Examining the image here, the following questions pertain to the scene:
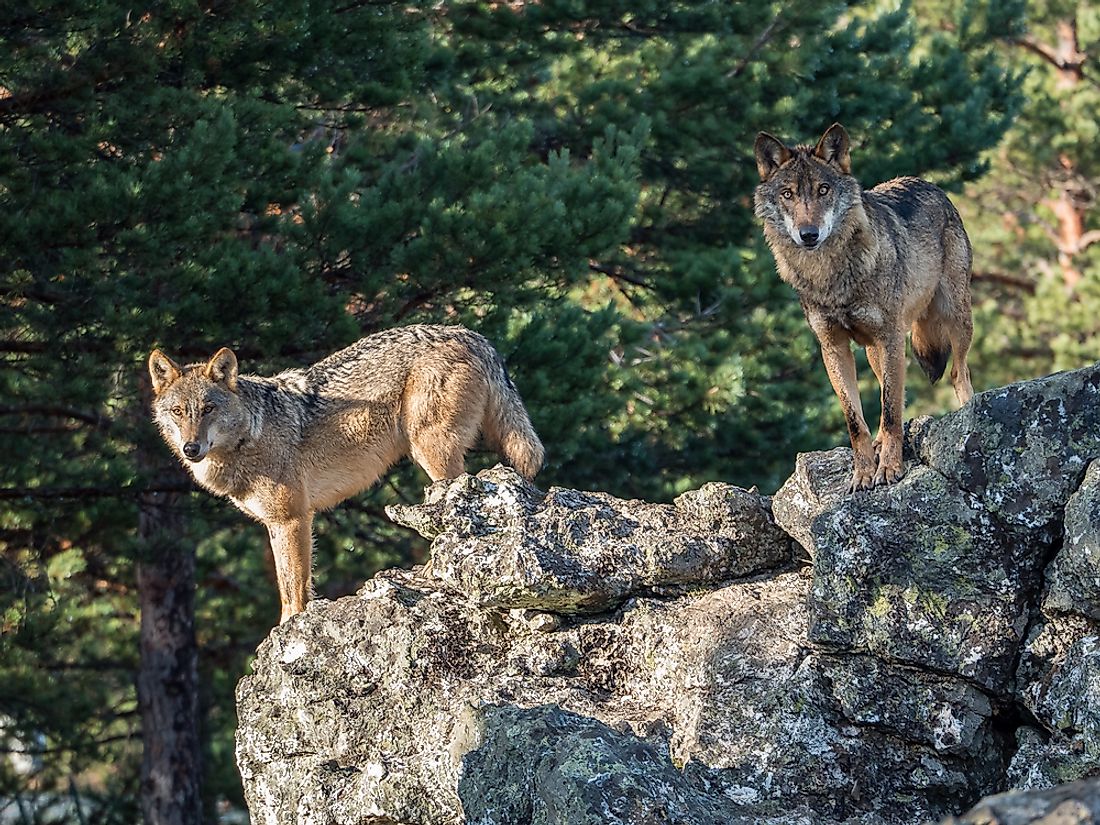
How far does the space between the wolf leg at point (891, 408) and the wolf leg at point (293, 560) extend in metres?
3.97

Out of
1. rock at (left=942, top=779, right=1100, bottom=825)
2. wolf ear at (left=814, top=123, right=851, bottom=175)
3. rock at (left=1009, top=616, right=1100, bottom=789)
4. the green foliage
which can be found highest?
wolf ear at (left=814, top=123, right=851, bottom=175)

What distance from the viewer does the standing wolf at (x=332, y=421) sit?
9.24 meters

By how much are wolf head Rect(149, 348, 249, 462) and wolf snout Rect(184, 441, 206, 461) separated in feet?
0.17

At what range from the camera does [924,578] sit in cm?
632

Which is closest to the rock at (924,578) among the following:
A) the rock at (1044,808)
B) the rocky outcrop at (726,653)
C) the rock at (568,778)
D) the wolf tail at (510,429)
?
the rocky outcrop at (726,653)

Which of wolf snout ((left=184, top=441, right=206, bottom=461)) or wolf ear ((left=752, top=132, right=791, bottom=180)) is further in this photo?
wolf snout ((left=184, top=441, right=206, bottom=461))

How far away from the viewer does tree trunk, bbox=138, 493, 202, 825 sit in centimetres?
1503

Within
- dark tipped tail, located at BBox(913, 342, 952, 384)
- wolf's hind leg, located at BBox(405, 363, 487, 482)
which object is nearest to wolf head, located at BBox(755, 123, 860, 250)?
dark tipped tail, located at BBox(913, 342, 952, 384)

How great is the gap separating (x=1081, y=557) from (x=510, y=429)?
4373 millimetres

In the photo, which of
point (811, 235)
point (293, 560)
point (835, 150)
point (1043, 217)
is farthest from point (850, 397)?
point (1043, 217)

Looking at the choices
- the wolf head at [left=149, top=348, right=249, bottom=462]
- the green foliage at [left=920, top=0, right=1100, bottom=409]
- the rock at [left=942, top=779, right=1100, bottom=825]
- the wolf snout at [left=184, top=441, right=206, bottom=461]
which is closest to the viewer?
Result: the rock at [left=942, top=779, right=1100, bottom=825]

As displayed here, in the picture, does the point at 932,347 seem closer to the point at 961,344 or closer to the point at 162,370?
the point at 961,344

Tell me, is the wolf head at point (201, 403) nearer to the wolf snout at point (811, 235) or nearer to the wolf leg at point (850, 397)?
the wolf leg at point (850, 397)

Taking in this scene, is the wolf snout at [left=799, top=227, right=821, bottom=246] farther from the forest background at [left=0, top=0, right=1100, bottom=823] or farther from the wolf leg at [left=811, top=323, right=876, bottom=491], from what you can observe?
the forest background at [left=0, top=0, right=1100, bottom=823]
